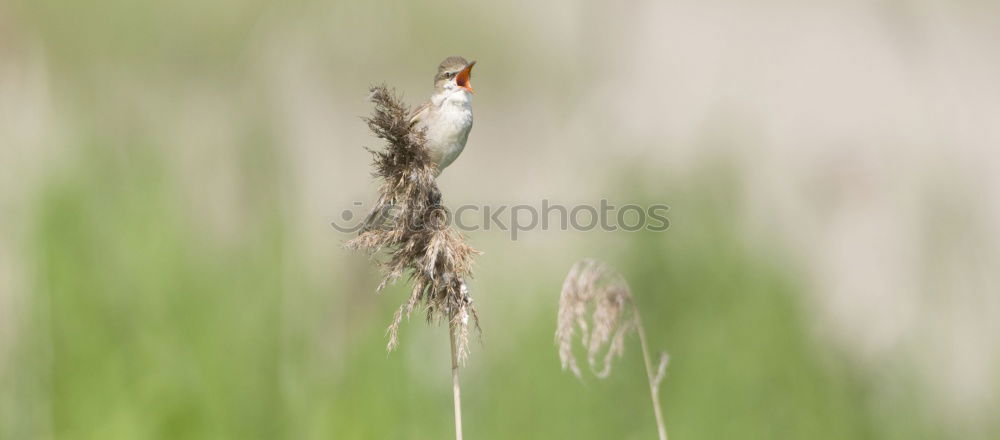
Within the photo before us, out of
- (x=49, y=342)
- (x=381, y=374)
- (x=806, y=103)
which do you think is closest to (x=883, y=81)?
(x=806, y=103)

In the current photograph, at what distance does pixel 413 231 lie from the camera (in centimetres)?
157

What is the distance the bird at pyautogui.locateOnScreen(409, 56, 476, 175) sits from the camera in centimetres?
226

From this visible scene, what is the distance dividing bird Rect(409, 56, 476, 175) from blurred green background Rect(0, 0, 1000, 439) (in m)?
0.30

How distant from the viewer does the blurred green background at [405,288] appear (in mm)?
2361

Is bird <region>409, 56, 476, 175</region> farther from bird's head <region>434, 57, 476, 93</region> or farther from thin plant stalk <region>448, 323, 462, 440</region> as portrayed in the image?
thin plant stalk <region>448, 323, 462, 440</region>

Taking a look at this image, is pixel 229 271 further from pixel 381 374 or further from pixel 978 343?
pixel 978 343

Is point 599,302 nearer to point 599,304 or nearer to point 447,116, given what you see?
point 599,304

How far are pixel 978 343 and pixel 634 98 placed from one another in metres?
3.17

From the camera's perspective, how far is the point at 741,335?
2863mm

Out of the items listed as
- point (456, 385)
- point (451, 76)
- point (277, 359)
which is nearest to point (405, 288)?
point (277, 359)

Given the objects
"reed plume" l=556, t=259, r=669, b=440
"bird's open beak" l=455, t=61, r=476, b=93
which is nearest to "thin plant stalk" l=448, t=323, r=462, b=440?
"reed plume" l=556, t=259, r=669, b=440

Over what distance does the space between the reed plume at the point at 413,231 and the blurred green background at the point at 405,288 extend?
0.52 feet

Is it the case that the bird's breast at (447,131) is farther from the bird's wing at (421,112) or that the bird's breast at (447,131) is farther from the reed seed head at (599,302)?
the reed seed head at (599,302)

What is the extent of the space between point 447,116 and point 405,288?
82cm
